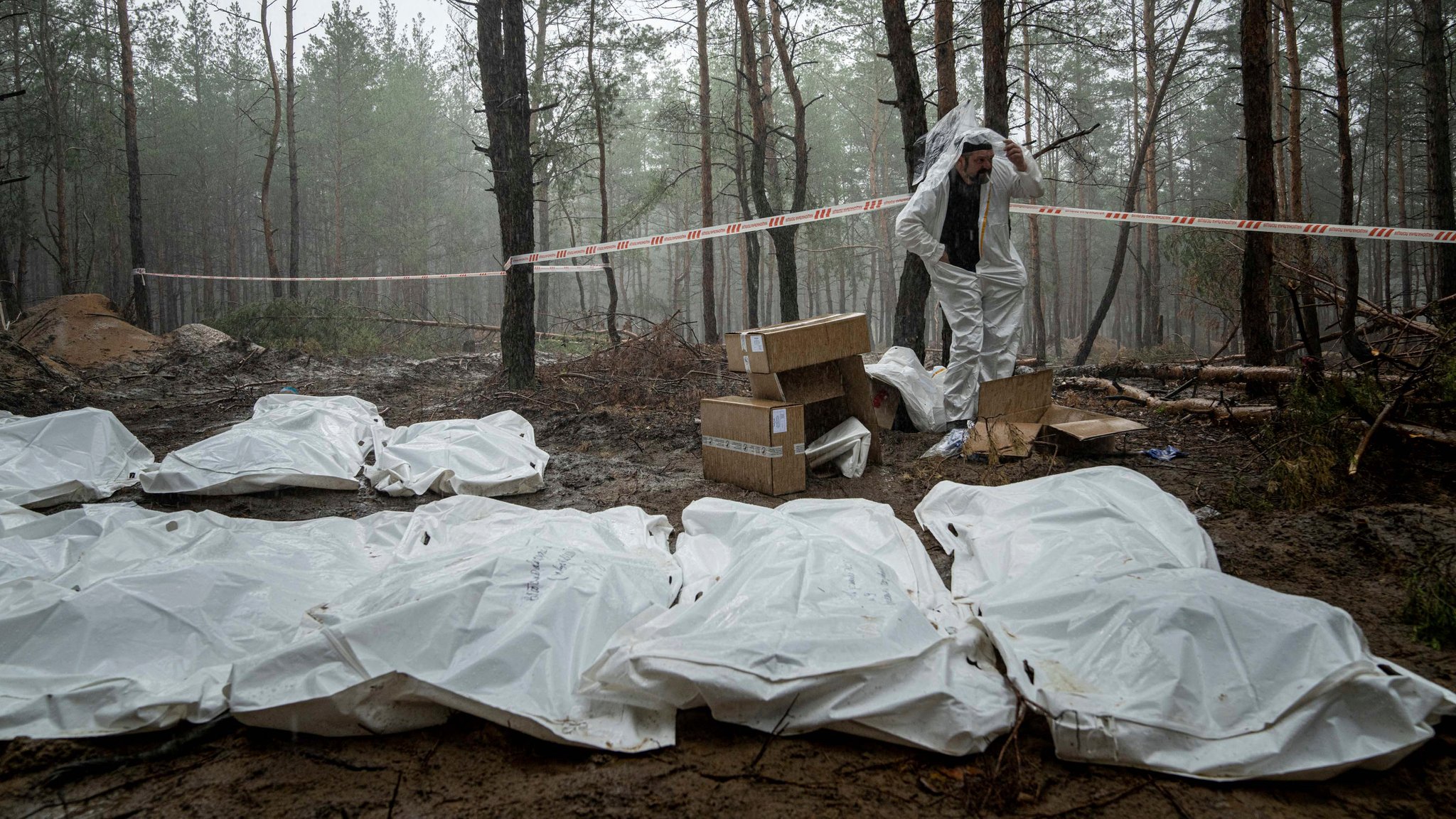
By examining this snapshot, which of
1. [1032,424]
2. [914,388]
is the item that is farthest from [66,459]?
[1032,424]

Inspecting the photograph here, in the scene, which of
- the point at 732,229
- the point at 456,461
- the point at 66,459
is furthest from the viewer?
the point at 732,229

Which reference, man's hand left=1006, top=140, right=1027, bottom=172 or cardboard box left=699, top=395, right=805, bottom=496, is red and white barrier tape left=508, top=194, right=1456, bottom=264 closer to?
man's hand left=1006, top=140, right=1027, bottom=172

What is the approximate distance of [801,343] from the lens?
4621mm

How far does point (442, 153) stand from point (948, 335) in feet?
98.0

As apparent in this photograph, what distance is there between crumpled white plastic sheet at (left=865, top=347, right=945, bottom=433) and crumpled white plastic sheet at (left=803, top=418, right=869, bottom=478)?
3.30 feet

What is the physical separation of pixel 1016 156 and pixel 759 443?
288cm

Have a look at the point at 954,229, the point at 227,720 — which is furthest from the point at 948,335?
the point at 227,720

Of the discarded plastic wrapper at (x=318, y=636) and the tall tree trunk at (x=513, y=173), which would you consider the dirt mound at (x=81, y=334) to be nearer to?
the tall tree trunk at (x=513, y=173)

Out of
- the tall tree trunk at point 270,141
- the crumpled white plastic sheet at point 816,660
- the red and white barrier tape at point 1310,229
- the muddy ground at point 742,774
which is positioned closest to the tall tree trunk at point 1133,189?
the red and white barrier tape at point 1310,229

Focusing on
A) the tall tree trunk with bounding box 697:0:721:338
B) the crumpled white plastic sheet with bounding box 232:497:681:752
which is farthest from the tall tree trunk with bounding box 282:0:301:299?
the crumpled white plastic sheet with bounding box 232:497:681:752

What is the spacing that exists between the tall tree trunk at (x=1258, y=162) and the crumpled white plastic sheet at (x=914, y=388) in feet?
8.20

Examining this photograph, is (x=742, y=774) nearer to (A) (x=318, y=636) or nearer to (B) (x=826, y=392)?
(A) (x=318, y=636)

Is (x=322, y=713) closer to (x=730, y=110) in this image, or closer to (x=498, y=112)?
(x=498, y=112)

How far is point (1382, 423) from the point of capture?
3.87 meters
